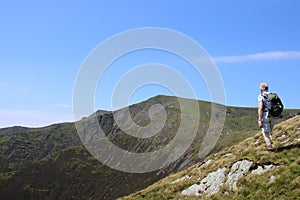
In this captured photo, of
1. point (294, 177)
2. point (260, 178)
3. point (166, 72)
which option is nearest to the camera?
point (294, 177)

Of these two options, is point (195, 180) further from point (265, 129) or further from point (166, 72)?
point (166, 72)

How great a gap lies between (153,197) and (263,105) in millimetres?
10026

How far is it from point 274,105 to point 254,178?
4311 mm

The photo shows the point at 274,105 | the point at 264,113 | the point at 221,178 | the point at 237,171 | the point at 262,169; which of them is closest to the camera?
the point at 262,169

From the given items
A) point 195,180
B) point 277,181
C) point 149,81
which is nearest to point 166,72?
point 149,81

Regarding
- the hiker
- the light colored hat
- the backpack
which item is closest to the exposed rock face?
the hiker

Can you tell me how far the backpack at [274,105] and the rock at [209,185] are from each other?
208 inches

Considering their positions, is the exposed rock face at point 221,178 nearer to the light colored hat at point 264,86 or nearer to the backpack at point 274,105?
the backpack at point 274,105

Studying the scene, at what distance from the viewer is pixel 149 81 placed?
47.0m

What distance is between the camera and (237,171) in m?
20.9

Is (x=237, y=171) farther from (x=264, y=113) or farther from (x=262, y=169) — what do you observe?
(x=264, y=113)

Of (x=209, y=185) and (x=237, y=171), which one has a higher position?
(x=237, y=171)

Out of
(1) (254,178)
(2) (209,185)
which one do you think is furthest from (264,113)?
(2) (209,185)

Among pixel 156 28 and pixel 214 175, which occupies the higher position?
pixel 156 28
